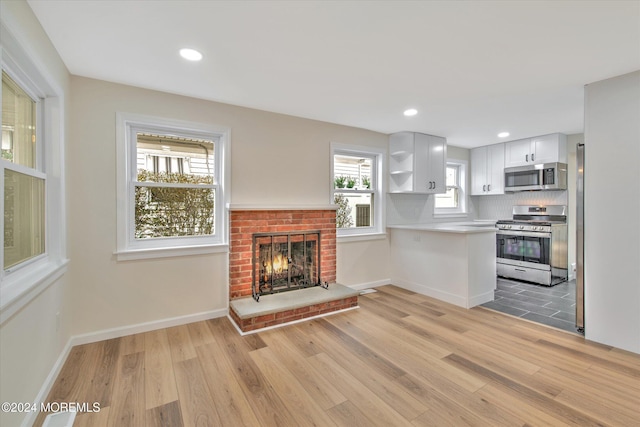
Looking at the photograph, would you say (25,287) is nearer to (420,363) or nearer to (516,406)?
(420,363)

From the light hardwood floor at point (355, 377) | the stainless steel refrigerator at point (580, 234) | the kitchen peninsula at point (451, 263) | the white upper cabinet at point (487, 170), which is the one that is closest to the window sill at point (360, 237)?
the kitchen peninsula at point (451, 263)

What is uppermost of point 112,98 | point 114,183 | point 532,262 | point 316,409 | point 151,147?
point 112,98

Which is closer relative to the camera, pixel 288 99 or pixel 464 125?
pixel 288 99

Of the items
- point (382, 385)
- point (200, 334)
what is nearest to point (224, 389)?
point (200, 334)

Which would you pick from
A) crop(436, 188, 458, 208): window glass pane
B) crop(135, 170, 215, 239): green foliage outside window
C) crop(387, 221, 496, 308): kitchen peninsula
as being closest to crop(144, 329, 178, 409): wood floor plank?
crop(135, 170, 215, 239): green foliage outside window

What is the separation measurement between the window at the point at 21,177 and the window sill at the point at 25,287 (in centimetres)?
10

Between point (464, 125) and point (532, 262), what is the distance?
2.49m

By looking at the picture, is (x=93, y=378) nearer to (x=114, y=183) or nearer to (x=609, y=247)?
(x=114, y=183)

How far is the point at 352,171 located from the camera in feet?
14.8

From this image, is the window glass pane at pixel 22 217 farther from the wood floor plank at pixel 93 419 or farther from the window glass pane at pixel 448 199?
the window glass pane at pixel 448 199

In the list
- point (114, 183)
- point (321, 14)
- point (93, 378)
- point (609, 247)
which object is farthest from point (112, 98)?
point (609, 247)

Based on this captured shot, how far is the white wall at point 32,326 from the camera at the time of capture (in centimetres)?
147

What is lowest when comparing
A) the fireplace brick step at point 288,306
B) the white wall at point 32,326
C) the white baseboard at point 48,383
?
the white baseboard at point 48,383

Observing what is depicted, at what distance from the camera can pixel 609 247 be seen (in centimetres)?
265
